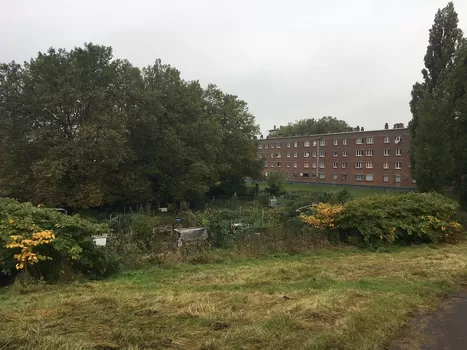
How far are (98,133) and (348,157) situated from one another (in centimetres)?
4874

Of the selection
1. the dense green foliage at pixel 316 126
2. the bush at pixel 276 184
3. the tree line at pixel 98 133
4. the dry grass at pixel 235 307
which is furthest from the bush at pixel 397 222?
the dense green foliage at pixel 316 126

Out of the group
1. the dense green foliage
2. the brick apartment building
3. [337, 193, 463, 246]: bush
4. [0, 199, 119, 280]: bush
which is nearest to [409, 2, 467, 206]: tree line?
[337, 193, 463, 246]: bush

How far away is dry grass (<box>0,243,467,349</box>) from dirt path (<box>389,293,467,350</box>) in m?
0.16

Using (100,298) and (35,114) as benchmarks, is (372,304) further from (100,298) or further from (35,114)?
(35,114)

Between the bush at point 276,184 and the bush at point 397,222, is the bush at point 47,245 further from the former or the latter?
the bush at point 276,184

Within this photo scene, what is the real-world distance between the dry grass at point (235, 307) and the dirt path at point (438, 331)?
0.16 metres

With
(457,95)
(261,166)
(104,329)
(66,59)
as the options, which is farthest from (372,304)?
(261,166)

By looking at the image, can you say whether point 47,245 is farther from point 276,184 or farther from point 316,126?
point 316,126

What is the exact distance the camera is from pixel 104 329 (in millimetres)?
4242

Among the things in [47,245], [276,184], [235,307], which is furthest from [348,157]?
[235,307]

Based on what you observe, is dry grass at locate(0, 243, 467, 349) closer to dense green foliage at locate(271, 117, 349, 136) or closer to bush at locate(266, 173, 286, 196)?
bush at locate(266, 173, 286, 196)

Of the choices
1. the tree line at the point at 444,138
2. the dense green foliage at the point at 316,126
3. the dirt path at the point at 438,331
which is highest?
the dense green foliage at the point at 316,126

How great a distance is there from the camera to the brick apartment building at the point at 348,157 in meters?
56.1

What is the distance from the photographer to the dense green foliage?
3824 inches
